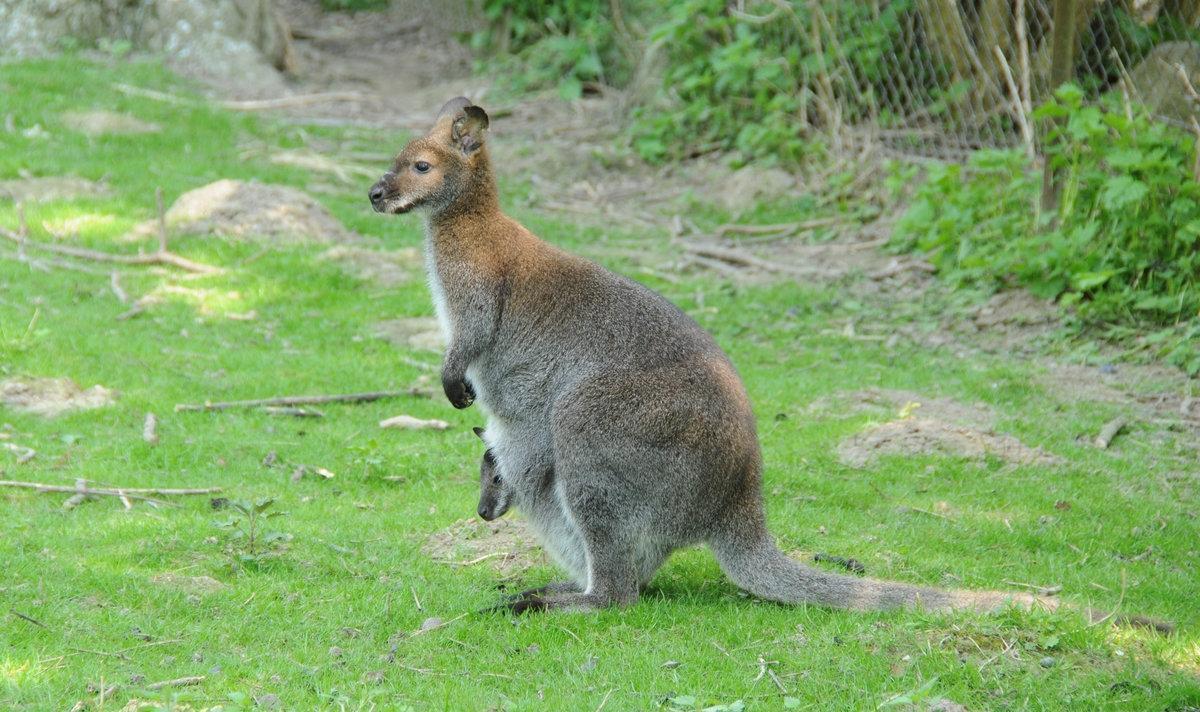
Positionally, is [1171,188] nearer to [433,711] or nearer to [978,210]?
[978,210]

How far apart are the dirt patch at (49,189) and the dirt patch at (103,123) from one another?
1477 millimetres

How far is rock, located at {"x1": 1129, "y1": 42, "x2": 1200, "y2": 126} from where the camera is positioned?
9.46m

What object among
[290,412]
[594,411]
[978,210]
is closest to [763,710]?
[594,411]

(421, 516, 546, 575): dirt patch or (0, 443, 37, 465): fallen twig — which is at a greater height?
(0, 443, 37, 465): fallen twig

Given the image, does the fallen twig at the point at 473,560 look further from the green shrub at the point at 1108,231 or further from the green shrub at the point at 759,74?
the green shrub at the point at 759,74

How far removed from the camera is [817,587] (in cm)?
485

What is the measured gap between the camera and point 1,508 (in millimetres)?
5734

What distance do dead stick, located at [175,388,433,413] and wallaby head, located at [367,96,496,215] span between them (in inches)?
89.3

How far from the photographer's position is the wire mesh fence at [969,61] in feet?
32.0

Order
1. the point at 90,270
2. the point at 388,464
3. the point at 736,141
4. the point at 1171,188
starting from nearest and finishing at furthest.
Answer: the point at 388,464 → the point at 1171,188 → the point at 90,270 → the point at 736,141

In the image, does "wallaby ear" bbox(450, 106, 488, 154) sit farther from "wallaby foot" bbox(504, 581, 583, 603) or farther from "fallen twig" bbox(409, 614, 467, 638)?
"fallen twig" bbox(409, 614, 467, 638)

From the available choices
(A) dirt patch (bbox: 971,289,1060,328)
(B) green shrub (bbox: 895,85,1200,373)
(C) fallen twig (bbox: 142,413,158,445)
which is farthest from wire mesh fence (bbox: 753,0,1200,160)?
(C) fallen twig (bbox: 142,413,158,445)

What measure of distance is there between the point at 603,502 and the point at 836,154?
8.21 meters

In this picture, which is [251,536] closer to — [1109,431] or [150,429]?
[150,429]
